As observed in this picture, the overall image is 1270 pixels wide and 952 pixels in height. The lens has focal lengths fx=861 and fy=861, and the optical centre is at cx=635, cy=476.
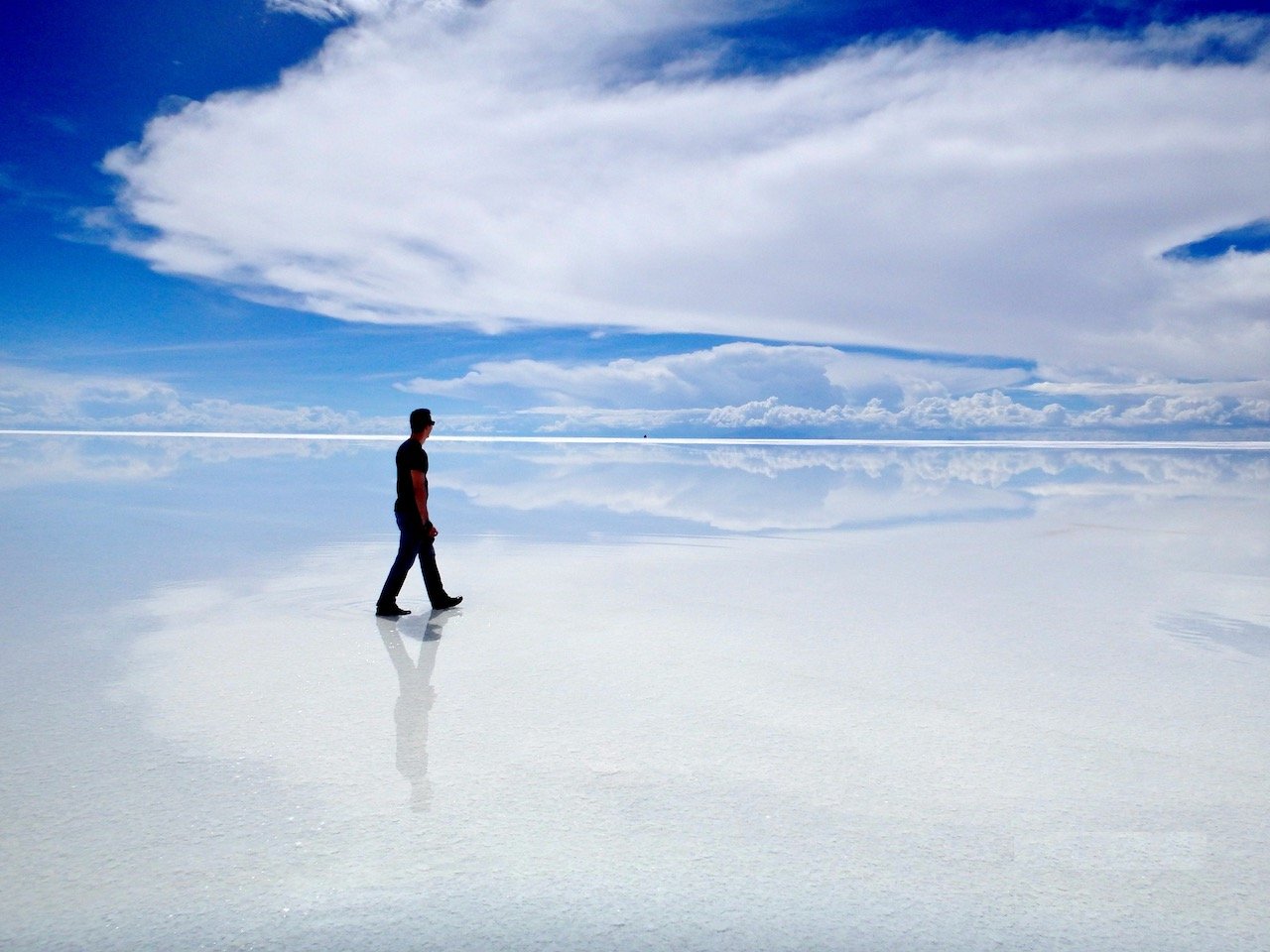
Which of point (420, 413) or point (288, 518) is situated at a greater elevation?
point (420, 413)

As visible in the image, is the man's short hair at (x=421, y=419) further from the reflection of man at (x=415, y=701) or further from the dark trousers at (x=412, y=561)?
the reflection of man at (x=415, y=701)

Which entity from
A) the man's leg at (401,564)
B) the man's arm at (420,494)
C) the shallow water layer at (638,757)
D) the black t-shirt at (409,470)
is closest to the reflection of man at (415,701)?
the shallow water layer at (638,757)

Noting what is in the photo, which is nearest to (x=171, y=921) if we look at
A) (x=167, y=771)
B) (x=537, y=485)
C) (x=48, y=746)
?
(x=167, y=771)

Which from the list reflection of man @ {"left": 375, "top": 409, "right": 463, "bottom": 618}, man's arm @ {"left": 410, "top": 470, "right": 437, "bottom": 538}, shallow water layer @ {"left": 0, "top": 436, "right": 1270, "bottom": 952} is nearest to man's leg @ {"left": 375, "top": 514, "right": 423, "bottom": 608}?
reflection of man @ {"left": 375, "top": 409, "right": 463, "bottom": 618}

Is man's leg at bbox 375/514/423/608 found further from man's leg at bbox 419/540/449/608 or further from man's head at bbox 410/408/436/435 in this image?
man's head at bbox 410/408/436/435

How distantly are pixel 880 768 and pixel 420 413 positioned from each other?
17.2 feet

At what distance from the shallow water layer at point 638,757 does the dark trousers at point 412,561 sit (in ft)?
0.94

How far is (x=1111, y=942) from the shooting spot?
287 cm

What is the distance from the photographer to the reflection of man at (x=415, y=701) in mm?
4117

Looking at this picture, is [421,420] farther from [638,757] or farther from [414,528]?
[638,757]

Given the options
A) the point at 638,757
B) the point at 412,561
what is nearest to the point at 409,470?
the point at 412,561

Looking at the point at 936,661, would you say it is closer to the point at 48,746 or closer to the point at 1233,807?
the point at 1233,807

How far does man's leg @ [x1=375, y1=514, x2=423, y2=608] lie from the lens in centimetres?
773

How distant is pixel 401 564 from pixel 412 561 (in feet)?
0.54
